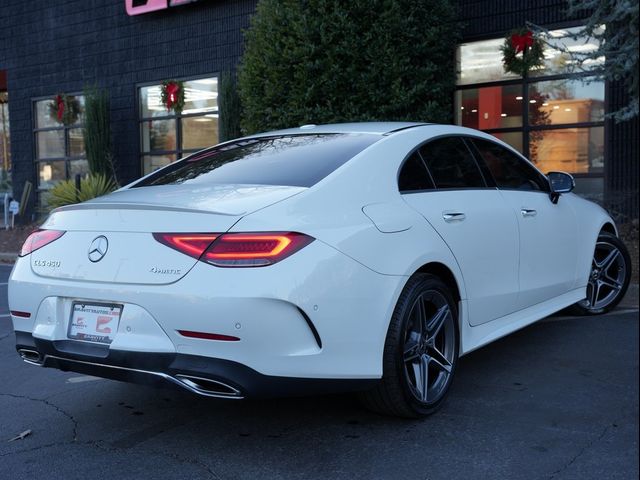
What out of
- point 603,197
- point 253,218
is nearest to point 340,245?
point 253,218

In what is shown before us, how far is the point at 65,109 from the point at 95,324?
1333cm

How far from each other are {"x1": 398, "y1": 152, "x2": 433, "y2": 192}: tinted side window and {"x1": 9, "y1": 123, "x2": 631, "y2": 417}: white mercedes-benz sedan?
0.03ft

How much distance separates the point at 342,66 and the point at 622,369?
19.6 feet

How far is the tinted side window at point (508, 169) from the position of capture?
A: 468 centimetres

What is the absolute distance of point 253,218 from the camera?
3092mm

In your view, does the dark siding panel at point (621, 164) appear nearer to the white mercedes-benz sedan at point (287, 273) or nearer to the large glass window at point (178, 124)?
the white mercedes-benz sedan at point (287, 273)

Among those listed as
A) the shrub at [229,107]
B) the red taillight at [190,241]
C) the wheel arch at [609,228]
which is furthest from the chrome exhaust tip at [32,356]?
the shrub at [229,107]

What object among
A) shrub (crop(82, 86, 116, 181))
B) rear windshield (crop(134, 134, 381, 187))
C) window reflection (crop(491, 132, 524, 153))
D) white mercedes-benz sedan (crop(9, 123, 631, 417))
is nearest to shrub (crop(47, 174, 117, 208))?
shrub (crop(82, 86, 116, 181))

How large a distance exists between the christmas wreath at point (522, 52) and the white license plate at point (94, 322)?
27.9 feet

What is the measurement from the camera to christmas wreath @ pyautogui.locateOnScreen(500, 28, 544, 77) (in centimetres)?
1023

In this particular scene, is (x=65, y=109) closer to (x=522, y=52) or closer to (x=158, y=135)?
(x=158, y=135)

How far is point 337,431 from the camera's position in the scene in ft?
11.8

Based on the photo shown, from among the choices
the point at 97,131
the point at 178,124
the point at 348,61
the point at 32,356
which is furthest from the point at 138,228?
the point at 97,131

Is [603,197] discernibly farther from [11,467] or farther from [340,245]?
[11,467]
